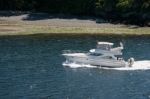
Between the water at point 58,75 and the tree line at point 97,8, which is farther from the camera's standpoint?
the tree line at point 97,8

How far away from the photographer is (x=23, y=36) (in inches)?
3748

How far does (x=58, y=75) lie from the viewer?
63.2 meters

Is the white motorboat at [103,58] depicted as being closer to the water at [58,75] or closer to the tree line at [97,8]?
the water at [58,75]

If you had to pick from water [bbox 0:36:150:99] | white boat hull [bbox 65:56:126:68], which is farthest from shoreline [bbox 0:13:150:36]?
white boat hull [bbox 65:56:126:68]

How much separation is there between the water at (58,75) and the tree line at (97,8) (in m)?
20.6

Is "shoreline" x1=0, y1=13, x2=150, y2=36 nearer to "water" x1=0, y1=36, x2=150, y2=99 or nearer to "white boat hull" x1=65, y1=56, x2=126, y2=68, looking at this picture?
"water" x1=0, y1=36, x2=150, y2=99

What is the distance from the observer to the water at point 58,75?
176 ft

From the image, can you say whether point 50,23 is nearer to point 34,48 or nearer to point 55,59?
point 34,48

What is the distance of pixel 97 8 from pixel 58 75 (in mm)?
53431

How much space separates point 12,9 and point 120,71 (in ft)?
199

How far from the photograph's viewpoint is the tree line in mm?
109312

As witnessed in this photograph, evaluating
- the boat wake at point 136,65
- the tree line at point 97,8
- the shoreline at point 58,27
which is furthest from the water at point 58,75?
the tree line at point 97,8

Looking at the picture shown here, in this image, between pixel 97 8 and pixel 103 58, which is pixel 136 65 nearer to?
pixel 103 58

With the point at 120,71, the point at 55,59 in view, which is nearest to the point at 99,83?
the point at 120,71
